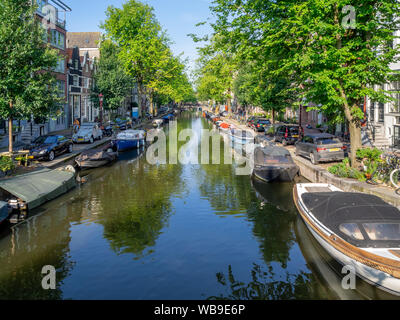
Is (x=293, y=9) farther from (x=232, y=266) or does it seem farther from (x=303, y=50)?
(x=232, y=266)

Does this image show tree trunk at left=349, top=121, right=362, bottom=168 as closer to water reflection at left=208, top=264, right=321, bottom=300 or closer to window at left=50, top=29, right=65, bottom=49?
water reflection at left=208, top=264, right=321, bottom=300

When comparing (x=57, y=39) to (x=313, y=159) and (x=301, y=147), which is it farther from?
(x=313, y=159)

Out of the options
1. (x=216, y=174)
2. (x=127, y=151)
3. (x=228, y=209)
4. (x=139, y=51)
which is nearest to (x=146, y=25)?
(x=139, y=51)

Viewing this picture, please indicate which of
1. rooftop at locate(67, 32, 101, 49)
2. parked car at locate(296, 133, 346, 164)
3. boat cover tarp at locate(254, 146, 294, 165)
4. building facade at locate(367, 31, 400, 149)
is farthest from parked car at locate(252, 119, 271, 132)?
rooftop at locate(67, 32, 101, 49)

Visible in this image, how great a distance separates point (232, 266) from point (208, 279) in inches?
44.1

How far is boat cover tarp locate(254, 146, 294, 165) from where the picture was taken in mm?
20828

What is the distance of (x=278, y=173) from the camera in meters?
20.3

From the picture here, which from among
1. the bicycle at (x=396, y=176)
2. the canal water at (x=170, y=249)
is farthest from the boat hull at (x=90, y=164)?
the bicycle at (x=396, y=176)

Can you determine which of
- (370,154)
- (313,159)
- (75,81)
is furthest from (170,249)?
(75,81)

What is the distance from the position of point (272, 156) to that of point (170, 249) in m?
11.0

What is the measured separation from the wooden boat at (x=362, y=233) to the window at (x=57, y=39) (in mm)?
39450

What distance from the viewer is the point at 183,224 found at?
14289 mm

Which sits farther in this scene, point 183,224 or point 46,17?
point 46,17

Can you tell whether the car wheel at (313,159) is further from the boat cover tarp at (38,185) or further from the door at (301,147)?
the boat cover tarp at (38,185)
